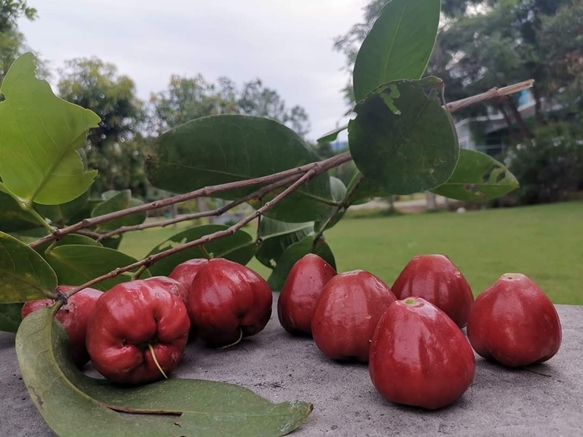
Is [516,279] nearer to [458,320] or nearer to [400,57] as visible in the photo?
[458,320]

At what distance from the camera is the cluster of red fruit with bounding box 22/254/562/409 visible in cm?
46

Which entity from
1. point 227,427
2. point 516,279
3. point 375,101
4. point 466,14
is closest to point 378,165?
point 375,101

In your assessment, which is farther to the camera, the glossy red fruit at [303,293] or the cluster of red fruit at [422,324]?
the glossy red fruit at [303,293]

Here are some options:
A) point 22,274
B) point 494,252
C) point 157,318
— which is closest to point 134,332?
point 157,318

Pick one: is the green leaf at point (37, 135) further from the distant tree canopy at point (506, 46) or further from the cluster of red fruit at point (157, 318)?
the distant tree canopy at point (506, 46)

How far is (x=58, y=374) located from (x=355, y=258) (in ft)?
11.2

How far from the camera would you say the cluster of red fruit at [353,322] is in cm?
46

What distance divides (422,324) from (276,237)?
21.5 inches

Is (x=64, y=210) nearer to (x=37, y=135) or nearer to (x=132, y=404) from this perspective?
(x=37, y=135)

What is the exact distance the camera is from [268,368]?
1.96 feet

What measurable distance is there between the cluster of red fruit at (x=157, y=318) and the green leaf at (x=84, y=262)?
0.09 metres

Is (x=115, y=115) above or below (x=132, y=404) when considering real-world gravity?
above

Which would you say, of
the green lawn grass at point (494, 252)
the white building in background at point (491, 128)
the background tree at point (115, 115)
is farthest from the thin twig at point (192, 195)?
the white building in background at point (491, 128)

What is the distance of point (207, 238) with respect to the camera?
2.11 feet
